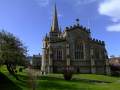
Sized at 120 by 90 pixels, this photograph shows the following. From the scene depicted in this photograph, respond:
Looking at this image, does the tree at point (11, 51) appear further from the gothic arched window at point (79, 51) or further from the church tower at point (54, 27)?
the church tower at point (54, 27)

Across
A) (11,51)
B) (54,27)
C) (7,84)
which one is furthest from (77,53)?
(7,84)

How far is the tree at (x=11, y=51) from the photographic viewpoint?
5325 centimetres

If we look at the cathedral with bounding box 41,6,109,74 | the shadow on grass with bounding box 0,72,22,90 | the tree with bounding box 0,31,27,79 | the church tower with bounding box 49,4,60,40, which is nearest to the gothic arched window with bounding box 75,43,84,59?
the cathedral with bounding box 41,6,109,74

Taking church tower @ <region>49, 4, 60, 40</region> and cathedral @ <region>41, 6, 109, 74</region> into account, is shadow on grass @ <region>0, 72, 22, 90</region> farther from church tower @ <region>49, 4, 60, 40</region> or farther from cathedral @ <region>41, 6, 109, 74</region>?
church tower @ <region>49, 4, 60, 40</region>

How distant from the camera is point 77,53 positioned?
86.4m

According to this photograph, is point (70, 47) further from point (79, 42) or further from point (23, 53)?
point (23, 53)

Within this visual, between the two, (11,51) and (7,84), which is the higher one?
(11,51)

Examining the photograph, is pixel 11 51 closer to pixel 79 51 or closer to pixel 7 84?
pixel 7 84

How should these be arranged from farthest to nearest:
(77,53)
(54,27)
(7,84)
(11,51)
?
(54,27) < (77,53) < (11,51) < (7,84)

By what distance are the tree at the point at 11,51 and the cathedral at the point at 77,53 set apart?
26460 mm

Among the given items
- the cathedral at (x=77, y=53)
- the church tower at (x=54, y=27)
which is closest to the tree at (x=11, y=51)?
the cathedral at (x=77, y=53)

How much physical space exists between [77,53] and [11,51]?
34.8 m

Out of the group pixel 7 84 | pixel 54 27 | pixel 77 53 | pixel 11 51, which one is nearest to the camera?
pixel 7 84

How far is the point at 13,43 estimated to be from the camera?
57.5m
